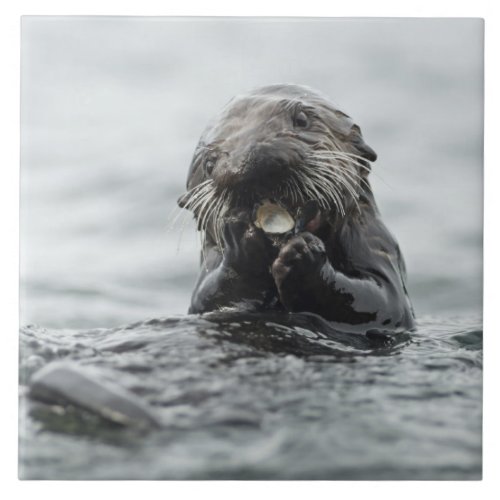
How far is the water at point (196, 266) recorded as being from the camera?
4336 millimetres

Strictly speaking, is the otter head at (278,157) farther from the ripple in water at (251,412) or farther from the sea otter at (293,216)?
the ripple in water at (251,412)

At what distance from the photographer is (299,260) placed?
199 inches

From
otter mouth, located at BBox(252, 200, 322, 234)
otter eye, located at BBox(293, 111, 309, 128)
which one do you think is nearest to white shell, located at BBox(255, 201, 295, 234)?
otter mouth, located at BBox(252, 200, 322, 234)

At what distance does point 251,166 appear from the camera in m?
4.79

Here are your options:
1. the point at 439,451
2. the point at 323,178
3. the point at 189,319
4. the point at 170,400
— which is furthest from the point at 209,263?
the point at 439,451

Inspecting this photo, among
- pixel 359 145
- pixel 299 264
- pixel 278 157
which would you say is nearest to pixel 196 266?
pixel 359 145

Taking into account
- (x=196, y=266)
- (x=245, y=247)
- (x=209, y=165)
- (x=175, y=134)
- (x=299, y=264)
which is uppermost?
(x=175, y=134)

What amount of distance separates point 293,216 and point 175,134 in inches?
199

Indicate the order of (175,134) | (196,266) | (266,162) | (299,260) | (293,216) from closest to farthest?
(266,162)
(299,260)
(293,216)
(196,266)
(175,134)

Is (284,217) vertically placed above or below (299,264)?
above

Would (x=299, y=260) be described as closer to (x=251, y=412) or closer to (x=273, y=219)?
(x=273, y=219)

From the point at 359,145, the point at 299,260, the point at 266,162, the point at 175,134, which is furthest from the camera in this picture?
the point at 175,134

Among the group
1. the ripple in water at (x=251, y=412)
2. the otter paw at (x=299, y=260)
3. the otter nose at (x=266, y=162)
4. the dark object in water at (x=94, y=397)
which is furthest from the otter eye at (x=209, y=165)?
the dark object in water at (x=94, y=397)

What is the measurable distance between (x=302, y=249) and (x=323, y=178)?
14.9 inches
